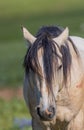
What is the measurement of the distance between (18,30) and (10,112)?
2209 cm

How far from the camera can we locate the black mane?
8.87 m

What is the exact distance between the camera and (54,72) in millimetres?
8914

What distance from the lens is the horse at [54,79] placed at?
8859 millimetres

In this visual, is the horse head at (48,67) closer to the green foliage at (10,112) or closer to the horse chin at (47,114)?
the horse chin at (47,114)

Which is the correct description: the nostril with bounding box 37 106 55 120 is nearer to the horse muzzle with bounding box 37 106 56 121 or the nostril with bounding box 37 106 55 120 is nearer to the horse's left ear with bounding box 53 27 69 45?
the horse muzzle with bounding box 37 106 56 121

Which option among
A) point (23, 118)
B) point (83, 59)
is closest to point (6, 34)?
point (23, 118)

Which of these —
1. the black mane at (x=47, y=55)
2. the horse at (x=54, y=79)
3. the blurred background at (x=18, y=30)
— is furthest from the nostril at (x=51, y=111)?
the blurred background at (x=18, y=30)

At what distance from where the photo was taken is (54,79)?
8.95 m

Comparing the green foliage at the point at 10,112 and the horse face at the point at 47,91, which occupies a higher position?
the horse face at the point at 47,91

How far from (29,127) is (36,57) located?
4.05 metres

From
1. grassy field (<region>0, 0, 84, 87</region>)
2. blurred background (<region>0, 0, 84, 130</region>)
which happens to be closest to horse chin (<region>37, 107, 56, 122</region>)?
blurred background (<region>0, 0, 84, 130</region>)

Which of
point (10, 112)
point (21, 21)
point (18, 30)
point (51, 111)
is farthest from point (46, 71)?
point (21, 21)

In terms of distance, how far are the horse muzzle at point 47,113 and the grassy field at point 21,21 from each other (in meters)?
10.5

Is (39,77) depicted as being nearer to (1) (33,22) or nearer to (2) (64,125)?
(2) (64,125)
